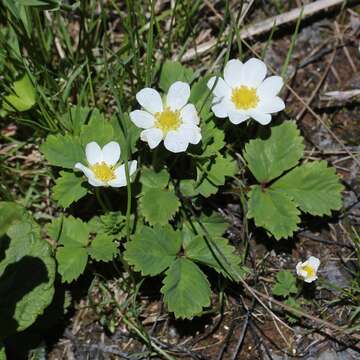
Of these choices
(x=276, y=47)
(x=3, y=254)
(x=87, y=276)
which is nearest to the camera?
(x=3, y=254)

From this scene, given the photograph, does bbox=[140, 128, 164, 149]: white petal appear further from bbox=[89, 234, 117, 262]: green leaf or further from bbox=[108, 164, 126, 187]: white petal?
bbox=[89, 234, 117, 262]: green leaf

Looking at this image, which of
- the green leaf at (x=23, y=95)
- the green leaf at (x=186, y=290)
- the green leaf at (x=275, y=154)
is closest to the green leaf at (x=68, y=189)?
the green leaf at (x=23, y=95)

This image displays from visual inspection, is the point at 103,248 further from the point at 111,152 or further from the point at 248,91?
the point at 248,91

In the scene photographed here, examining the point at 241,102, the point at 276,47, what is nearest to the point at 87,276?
the point at 241,102

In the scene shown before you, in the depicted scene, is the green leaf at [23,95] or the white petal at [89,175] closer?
the white petal at [89,175]

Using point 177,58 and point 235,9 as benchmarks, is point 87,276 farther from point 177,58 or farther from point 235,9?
point 235,9

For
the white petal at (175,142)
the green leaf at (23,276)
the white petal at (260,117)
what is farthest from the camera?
the white petal at (260,117)

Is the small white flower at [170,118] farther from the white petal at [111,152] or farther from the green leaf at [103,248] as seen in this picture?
the green leaf at [103,248]
